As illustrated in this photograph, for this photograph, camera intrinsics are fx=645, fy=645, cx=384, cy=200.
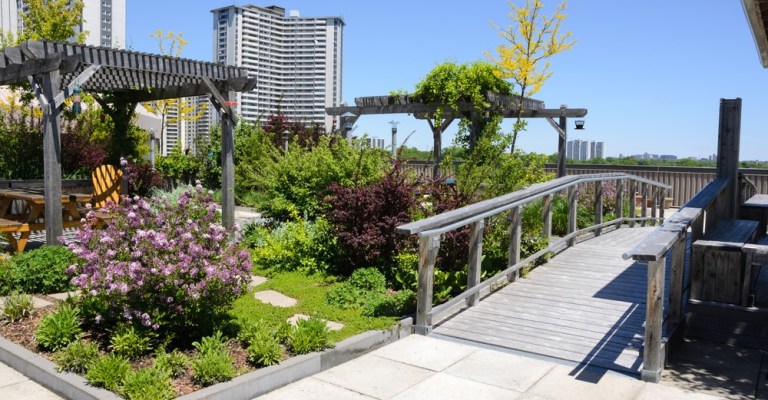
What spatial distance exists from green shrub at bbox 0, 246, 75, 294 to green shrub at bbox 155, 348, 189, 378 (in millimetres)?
2561

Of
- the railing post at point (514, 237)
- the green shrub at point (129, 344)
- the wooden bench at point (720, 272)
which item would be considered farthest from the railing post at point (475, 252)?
the green shrub at point (129, 344)

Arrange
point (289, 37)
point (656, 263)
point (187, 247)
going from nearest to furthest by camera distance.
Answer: point (656, 263), point (187, 247), point (289, 37)

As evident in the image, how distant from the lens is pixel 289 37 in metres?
44.2

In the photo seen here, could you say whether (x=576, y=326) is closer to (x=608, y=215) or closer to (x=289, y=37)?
(x=608, y=215)

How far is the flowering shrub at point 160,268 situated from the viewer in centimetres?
442

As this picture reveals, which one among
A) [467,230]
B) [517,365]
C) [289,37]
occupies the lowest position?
[517,365]

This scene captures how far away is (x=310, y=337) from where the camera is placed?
4664mm

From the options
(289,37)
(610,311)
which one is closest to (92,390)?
(610,311)

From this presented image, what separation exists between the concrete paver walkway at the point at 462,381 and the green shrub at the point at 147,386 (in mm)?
586

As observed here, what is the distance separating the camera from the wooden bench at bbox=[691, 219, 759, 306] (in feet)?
16.0

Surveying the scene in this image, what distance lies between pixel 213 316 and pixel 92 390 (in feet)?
4.34

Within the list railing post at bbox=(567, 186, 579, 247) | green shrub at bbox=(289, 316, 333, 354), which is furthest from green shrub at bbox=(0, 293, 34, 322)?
railing post at bbox=(567, 186, 579, 247)

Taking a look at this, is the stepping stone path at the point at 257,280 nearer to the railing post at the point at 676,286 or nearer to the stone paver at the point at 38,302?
the stone paver at the point at 38,302

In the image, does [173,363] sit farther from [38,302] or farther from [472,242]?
[472,242]
